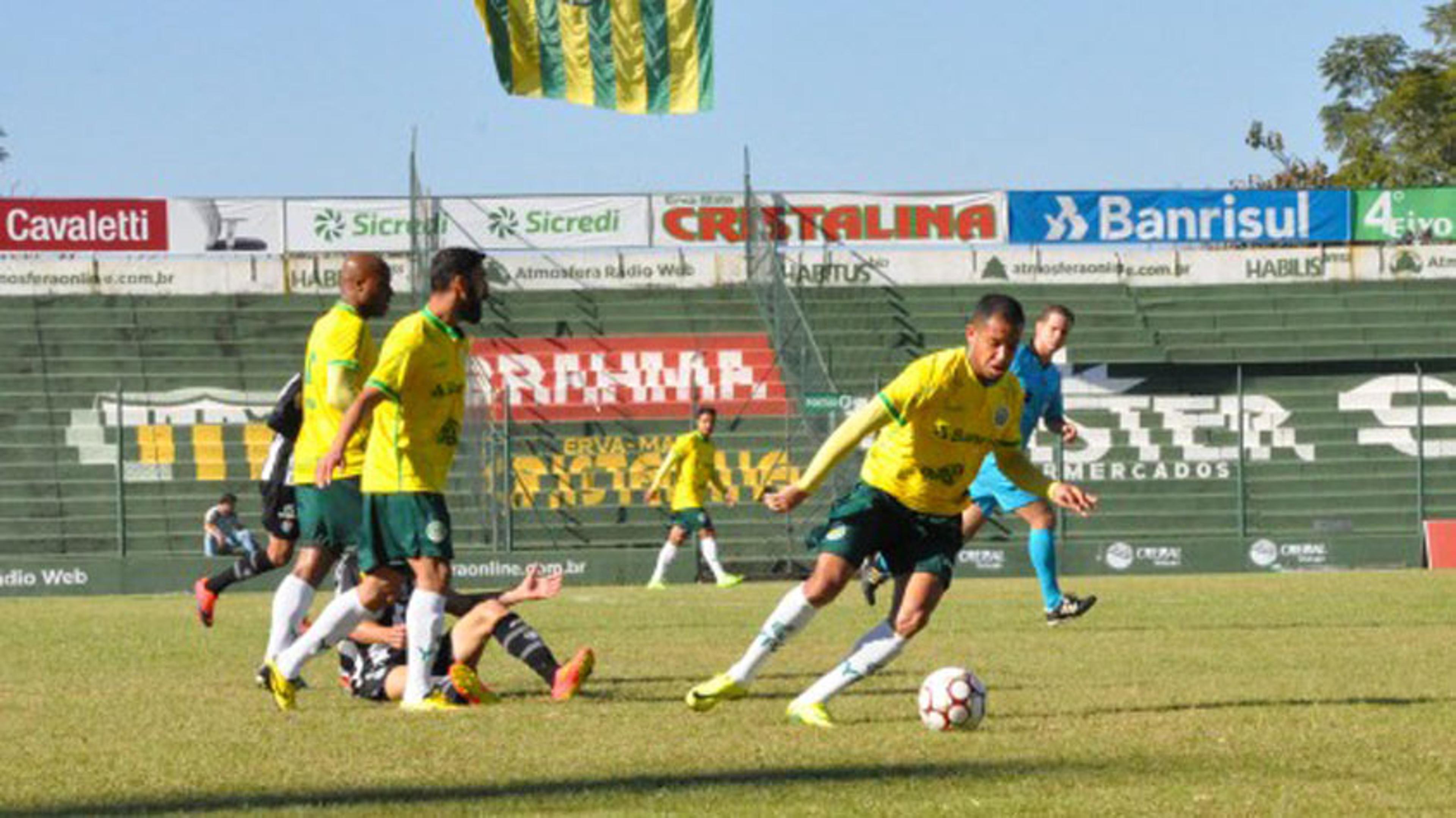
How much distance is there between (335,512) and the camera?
11734mm

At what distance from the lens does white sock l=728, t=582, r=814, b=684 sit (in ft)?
33.2

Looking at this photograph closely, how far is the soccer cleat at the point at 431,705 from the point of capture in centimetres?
1060

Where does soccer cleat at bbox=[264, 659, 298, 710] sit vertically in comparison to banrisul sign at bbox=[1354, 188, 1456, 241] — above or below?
below

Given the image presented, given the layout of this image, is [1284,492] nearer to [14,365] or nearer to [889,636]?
[14,365]

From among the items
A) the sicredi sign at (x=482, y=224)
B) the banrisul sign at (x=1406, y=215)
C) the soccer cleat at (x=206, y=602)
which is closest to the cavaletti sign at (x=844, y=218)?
the sicredi sign at (x=482, y=224)

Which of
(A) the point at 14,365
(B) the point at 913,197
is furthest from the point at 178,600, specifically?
(B) the point at 913,197

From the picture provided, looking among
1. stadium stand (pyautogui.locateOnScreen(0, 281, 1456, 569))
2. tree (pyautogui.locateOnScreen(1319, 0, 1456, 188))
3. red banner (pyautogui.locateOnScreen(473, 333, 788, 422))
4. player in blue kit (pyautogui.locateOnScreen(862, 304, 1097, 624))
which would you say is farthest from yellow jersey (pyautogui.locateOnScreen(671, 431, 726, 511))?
tree (pyautogui.locateOnScreen(1319, 0, 1456, 188))

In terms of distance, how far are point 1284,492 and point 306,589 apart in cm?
2537

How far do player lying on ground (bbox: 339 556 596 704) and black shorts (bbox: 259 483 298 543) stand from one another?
1981 mm

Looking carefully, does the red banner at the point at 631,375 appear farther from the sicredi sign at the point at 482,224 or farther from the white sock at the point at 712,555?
the white sock at the point at 712,555

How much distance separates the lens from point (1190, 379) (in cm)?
3759

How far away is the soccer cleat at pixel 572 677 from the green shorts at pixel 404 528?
0.84 meters

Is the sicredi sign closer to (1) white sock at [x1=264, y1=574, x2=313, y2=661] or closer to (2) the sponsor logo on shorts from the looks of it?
(1) white sock at [x1=264, y1=574, x2=313, y2=661]

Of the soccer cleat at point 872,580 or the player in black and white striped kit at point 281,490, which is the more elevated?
the player in black and white striped kit at point 281,490
